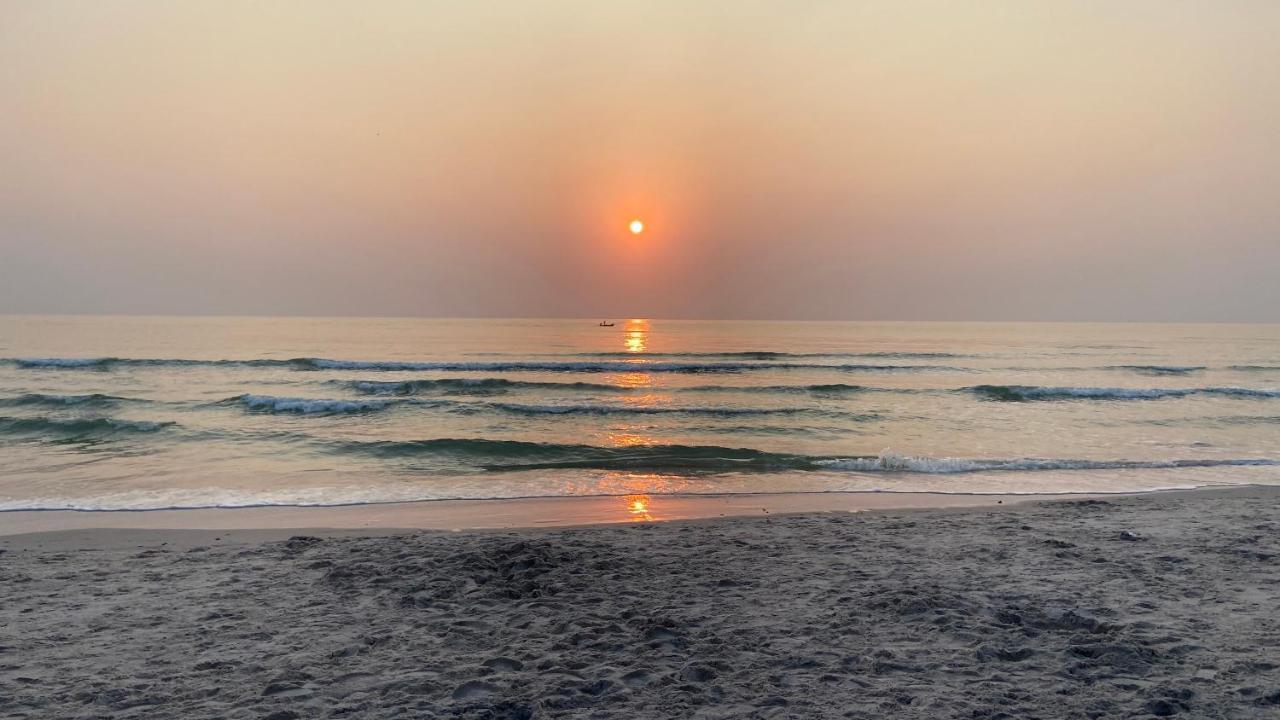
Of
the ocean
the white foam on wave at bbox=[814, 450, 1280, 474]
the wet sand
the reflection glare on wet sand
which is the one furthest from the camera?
the reflection glare on wet sand

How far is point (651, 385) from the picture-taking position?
34.8 metres

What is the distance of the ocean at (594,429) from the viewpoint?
1361 centimetres

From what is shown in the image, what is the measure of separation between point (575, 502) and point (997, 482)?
8.03 m

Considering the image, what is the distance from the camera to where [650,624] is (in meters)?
5.71

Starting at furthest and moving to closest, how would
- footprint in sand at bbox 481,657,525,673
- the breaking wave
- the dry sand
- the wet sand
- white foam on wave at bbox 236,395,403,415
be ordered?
the breaking wave → white foam on wave at bbox 236,395,403,415 → the wet sand → footprint in sand at bbox 481,657,525,673 → the dry sand

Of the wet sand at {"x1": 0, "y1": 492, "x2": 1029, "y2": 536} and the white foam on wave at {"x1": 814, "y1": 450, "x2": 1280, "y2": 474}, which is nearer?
the wet sand at {"x1": 0, "y1": 492, "x2": 1029, "y2": 536}

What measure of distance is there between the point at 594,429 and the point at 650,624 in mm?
16075

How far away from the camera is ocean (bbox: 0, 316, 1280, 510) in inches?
536

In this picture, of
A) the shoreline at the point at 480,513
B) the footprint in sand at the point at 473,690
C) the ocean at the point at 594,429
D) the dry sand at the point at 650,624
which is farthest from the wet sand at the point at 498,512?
the footprint in sand at the point at 473,690

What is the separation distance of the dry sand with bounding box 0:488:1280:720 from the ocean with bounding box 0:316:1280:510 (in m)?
4.29

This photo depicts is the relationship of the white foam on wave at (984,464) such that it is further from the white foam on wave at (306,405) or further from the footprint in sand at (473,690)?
the white foam on wave at (306,405)

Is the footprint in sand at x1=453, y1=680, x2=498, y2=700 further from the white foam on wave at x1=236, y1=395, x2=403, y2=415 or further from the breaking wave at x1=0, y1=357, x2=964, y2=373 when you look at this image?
the breaking wave at x1=0, y1=357, x2=964, y2=373

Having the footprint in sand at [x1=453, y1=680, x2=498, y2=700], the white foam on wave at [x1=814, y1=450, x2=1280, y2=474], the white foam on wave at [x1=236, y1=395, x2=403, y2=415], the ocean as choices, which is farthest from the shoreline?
the white foam on wave at [x1=236, y1=395, x2=403, y2=415]

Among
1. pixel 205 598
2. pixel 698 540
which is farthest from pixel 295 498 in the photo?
pixel 698 540
